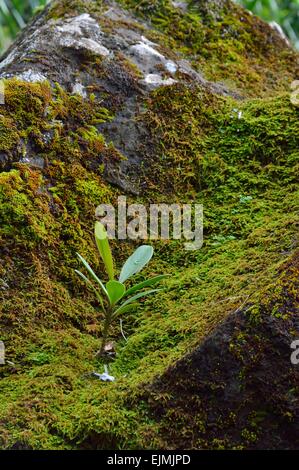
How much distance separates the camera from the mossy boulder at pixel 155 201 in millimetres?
1960

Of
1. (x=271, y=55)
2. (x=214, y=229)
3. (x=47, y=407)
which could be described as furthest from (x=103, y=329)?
(x=271, y=55)

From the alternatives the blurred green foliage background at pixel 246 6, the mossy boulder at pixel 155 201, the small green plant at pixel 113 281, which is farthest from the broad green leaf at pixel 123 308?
the blurred green foliage background at pixel 246 6

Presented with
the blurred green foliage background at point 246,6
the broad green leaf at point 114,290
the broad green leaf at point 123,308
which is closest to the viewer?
the broad green leaf at point 114,290

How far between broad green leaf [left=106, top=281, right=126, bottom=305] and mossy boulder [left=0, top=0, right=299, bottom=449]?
0.73ft

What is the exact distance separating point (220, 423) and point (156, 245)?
1.10 m

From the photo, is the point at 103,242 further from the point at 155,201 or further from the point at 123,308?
the point at 155,201

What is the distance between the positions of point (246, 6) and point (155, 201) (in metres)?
5.27

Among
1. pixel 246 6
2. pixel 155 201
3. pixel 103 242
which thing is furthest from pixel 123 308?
pixel 246 6

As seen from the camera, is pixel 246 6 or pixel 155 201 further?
pixel 246 6

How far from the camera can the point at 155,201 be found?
301 cm

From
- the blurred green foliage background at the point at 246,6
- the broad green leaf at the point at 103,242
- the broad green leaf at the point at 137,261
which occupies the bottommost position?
the blurred green foliage background at the point at 246,6

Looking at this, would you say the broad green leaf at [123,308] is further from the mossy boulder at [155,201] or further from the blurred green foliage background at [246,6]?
the blurred green foliage background at [246,6]

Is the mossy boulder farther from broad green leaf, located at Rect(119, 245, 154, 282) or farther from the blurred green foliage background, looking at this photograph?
the blurred green foliage background

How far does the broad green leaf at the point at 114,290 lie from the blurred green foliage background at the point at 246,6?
5.83 metres
